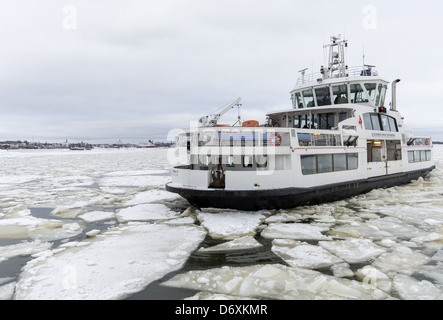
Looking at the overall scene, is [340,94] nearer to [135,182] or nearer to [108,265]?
[135,182]

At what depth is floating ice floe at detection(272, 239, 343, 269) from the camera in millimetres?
5254

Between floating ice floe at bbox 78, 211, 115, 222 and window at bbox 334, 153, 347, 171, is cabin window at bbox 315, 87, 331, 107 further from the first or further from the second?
floating ice floe at bbox 78, 211, 115, 222

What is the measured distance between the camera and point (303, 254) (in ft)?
18.7

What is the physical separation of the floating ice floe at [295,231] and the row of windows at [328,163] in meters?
2.53

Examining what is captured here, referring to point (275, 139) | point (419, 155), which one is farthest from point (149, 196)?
point (419, 155)

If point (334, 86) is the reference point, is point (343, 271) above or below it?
below

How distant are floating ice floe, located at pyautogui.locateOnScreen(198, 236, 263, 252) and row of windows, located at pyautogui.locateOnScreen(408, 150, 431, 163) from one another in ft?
45.2

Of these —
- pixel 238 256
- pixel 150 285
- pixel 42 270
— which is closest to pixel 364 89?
pixel 238 256

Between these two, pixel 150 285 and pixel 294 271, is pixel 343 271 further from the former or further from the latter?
pixel 150 285

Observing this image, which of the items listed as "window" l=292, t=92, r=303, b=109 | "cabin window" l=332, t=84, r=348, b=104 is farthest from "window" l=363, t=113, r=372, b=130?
"window" l=292, t=92, r=303, b=109

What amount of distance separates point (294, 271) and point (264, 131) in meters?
5.10

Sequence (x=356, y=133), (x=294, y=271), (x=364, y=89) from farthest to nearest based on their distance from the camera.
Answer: (x=364, y=89)
(x=356, y=133)
(x=294, y=271)

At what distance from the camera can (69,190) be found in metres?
13.9

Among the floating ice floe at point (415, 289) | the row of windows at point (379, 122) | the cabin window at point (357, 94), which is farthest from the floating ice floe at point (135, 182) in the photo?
the floating ice floe at point (415, 289)
